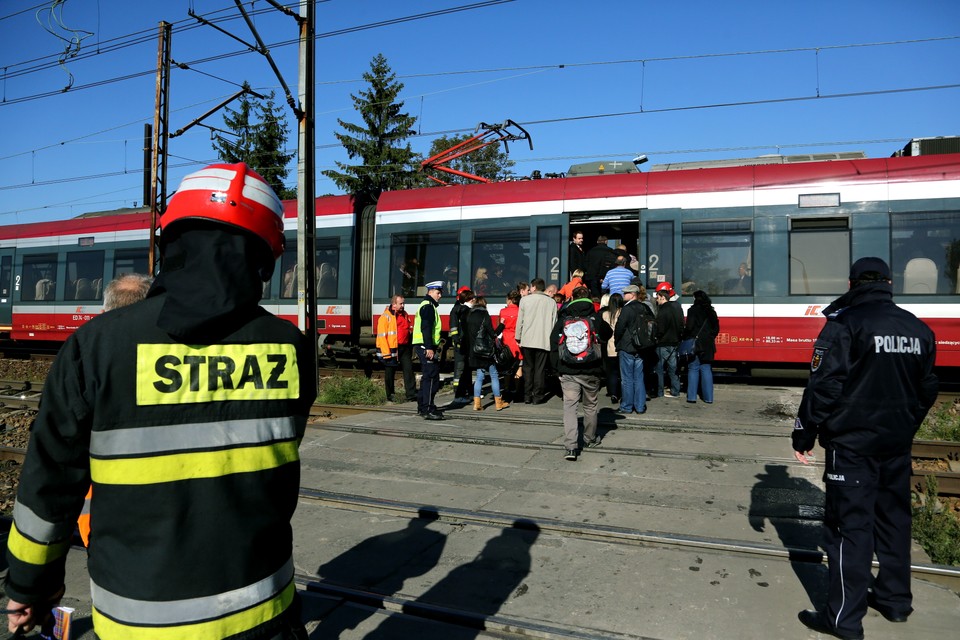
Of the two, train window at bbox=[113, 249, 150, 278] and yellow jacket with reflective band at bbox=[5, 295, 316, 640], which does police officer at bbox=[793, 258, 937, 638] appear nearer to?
yellow jacket with reflective band at bbox=[5, 295, 316, 640]

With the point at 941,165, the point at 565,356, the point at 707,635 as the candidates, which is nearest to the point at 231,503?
the point at 707,635

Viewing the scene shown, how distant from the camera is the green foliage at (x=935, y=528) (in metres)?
4.90

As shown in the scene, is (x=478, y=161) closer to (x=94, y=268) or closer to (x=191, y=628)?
(x=94, y=268)

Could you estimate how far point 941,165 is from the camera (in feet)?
33.6

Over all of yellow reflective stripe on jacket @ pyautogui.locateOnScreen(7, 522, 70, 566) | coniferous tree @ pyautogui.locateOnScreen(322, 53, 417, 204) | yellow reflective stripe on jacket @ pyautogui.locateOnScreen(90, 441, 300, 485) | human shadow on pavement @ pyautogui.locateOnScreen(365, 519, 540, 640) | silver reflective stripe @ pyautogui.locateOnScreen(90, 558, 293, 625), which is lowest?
human shadow on pavement @ pyautogui.locateOnScreen(365, 519, 540, 640)

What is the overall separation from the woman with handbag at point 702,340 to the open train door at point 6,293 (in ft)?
62.3

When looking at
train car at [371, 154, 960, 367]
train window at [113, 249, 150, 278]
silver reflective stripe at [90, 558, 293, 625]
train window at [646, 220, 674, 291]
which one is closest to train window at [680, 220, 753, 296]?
train car at [371, 154, 960, 367]

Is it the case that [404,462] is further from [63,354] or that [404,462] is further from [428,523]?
[63,354]

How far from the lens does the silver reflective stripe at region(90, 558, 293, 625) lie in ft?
5.41

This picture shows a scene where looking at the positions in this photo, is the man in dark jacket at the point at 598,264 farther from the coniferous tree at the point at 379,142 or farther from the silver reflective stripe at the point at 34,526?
the coniferous tree at the point at 379,142

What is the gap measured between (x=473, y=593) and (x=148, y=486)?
2.98 metres

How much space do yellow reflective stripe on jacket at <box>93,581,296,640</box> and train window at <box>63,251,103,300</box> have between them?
1860cm

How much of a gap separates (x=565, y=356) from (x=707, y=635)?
12.5 ft

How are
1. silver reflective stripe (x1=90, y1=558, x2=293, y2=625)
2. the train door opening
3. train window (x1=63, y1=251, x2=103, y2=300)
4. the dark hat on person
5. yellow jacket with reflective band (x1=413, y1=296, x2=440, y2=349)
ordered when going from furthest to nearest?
train window (x1=63, y1=251, x2=103, y2=300), the train door opening, yellow jacket with reflective band (x1=413, y1=296, x2=440, y2=349), the dark hat on person, silver reflective stripe (x1=90, y1=558, x2=293, y2=625)
